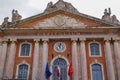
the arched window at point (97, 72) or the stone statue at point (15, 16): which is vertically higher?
the stone statue at point (15, 16)

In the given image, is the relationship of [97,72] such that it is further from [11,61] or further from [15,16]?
[15,16]

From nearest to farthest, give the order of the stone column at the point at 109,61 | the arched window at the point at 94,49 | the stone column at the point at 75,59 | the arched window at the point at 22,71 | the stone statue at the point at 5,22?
the stone column at the point at 109,61 → the stone column at the point at 75,59 → the arched window at the point at 22,71 → the arched window at the point at 94,49 → the stone statue at the point at 5,22

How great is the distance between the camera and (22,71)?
74.6ft

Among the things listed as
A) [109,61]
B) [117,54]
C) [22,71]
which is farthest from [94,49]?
[22,71]

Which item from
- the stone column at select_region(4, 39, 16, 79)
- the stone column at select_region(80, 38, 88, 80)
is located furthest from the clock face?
the stone column at select_region(4, 39, 16, 79)

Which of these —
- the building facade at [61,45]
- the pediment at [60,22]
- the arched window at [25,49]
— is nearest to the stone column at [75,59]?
the building facade at [61,45]

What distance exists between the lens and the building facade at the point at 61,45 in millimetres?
22359

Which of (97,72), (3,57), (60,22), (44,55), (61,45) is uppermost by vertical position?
(60,22)

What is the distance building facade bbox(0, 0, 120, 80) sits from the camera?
22359 millimetres

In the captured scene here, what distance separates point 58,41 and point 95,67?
445cm

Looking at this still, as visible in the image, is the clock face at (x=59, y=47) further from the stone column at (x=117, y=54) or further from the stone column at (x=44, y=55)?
the stone column at (x=117, y=54)

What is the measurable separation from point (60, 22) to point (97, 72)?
6.19m

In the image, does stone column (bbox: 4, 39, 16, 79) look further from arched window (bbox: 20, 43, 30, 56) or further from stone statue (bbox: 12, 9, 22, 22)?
stone statue (bbox: 12, 9, 22, 22)

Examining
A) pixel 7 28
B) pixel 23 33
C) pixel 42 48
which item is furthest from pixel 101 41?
pixel 7 28
